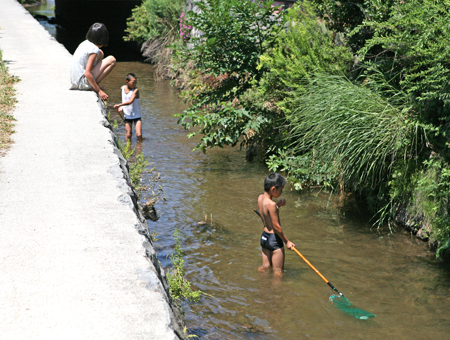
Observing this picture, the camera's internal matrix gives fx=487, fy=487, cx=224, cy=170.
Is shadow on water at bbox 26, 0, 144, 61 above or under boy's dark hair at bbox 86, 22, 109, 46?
Answer: under

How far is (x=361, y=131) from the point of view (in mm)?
6125

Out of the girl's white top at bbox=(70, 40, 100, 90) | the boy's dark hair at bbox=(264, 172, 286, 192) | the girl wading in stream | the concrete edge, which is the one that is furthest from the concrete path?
the boy's dark hair at bbox=(264, 172, 286, 192)

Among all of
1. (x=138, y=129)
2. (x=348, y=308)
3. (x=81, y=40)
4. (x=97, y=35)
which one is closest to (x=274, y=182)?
(x=348, y=308)

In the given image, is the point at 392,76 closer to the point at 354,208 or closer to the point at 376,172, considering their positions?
the point at 376,172

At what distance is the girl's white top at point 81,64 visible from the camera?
7.12 meters

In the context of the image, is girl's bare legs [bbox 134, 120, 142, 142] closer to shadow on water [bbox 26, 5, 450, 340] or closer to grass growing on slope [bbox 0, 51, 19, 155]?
shadow on water [bbox 26, 5, 450, 340]

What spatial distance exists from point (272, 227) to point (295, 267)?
604mm

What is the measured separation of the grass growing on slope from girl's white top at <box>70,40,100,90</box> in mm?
937

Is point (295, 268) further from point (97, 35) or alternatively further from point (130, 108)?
point (130, 108)

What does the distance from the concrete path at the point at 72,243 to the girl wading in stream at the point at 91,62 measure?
2.88ft

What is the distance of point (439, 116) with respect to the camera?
592 centimetres

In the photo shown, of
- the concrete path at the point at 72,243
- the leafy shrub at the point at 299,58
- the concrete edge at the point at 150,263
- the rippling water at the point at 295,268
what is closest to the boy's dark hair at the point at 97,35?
the concrete path at the point at 72,243

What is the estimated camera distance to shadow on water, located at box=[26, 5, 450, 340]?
4422 mm

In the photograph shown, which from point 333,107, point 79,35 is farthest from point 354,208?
point 79,35
